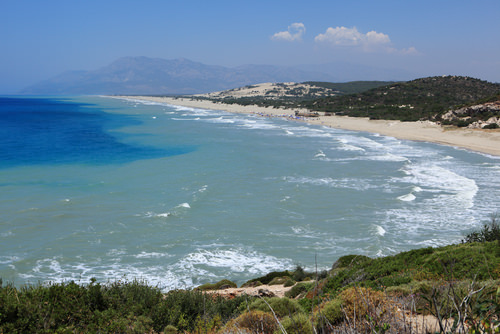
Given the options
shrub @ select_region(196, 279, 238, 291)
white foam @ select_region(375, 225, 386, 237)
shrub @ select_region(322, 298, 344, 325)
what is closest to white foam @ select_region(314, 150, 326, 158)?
white foam @ select_region(375, 225, 386, 237)

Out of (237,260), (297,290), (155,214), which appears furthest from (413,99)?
(297,290)

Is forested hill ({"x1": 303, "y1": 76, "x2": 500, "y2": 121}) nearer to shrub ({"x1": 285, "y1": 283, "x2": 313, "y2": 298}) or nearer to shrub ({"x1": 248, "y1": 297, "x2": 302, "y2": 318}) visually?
shrub ({"x1": 285, "y1": 283, "x2": 313, "y2": 298})

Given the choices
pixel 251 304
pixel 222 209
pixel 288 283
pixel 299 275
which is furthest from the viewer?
pixel 222 209

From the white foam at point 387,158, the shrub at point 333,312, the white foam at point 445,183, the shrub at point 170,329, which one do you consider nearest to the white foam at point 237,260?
the shrub at point 170,329

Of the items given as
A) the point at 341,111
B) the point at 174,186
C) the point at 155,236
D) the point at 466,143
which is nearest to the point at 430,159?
the point at 466,143

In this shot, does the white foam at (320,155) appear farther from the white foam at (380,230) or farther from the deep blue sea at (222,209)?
the white foam at (380,230)

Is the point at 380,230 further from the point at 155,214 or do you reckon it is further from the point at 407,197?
the point at 155,214
